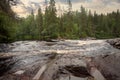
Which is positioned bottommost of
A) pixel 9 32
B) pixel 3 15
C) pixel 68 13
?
pixel 9 32

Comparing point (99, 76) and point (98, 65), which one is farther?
point (98, 65)

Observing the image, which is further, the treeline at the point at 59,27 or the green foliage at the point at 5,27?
the treeline at the point at 59,27

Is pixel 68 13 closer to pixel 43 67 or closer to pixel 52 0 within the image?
pixel 52 0

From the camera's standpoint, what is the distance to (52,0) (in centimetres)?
9106

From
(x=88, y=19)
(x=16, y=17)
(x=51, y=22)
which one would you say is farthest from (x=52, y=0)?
(x=16, y=17)

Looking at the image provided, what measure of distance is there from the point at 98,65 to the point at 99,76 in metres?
1.59

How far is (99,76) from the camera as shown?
9328 mm

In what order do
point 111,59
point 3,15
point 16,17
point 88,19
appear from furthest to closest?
1. point 88,19
2. point 3,15
3. point 16,17
4. point 111,59

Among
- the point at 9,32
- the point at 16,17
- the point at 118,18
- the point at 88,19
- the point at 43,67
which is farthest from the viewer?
the point at 118,18

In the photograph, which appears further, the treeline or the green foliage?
the treeline

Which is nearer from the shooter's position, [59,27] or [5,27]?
[5,27]

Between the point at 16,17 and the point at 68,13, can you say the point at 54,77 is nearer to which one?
the point at 16,17

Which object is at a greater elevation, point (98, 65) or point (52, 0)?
point (52, 0)

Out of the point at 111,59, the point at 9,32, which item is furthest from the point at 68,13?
the point at 111,59
